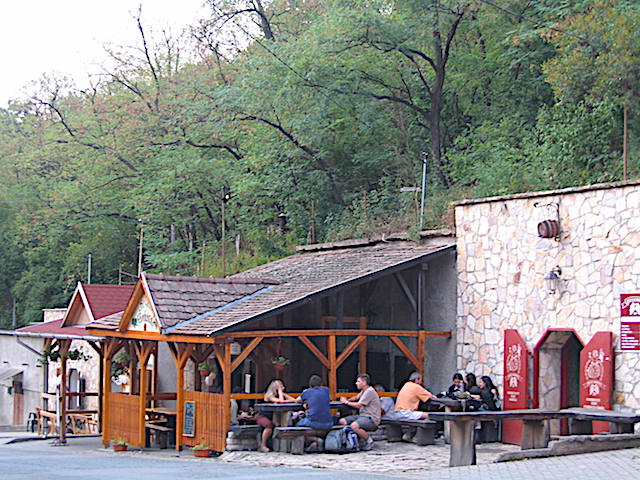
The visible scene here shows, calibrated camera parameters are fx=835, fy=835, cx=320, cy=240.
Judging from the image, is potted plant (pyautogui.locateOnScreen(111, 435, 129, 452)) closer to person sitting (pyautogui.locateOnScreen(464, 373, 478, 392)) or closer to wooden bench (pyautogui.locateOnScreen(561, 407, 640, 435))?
person sitting (pyautogui.locateOnScreen(464, 373, 478, 392))

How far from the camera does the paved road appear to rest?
9.49 m

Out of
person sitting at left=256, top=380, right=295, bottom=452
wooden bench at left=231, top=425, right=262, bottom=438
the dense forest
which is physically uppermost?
the dense forest

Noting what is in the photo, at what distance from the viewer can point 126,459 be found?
14.1 m

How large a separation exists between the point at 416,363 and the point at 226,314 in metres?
3.80

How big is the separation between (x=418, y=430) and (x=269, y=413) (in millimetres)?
2525

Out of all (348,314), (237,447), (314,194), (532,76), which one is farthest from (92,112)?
(237,447)

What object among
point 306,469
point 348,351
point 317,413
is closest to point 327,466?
point 306,469

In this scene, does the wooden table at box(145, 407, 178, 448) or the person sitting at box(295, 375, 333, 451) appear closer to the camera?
the person sitting at box(295, 375, 333, 451)

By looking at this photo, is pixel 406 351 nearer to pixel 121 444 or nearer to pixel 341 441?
pixel 341 441

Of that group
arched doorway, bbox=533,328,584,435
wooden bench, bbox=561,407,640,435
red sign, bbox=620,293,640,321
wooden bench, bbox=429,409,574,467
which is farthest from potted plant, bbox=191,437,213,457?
red sign, bbox=620,293,640,321

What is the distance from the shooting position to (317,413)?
13.3 metres

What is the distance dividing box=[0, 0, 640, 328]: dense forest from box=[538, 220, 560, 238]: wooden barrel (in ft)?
7.61

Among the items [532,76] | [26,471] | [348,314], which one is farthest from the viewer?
[532,76]

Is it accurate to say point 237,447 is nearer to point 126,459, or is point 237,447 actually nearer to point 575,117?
point 126,459
